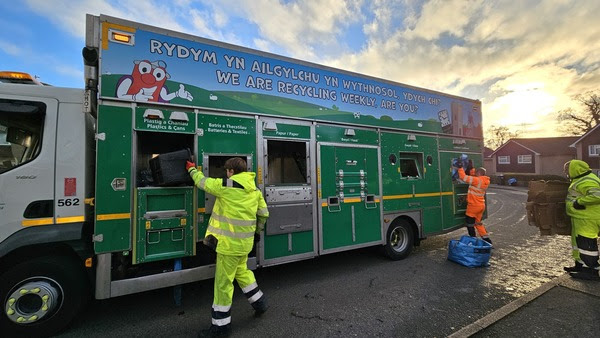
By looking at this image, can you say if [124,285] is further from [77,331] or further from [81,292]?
[77,331]

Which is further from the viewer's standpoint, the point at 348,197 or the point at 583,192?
the point at 348,197

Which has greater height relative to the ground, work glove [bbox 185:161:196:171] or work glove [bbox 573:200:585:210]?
work glove [bbox 185:161:196:171]

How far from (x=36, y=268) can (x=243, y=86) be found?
3015mm

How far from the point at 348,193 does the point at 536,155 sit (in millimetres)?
42650

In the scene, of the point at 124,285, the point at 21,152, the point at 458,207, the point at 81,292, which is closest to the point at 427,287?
the point at 458,207

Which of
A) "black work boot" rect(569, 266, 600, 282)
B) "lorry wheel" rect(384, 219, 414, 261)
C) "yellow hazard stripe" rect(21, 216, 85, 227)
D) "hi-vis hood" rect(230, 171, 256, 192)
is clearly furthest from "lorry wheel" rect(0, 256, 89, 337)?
"black work boot" rect(569, 266, 600, 282)

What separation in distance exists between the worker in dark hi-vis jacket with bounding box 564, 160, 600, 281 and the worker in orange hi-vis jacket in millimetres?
1442

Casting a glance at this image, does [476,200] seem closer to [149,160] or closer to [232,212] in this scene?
[232,212]

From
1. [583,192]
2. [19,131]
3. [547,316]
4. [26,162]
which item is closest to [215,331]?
[26,162]

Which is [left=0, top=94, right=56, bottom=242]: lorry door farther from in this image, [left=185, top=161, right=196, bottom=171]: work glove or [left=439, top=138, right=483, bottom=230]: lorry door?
[left=439, top=138, right=483, bottom=230]: lorry door

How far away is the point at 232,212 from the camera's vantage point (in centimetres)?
308

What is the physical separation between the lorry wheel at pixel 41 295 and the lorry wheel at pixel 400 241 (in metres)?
4.65

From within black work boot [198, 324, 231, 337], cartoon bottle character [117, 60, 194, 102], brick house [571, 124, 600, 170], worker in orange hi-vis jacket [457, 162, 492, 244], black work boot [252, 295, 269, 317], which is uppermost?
brick house [571, 124, 600, 170]

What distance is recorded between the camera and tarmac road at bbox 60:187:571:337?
3121 mm
